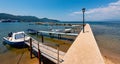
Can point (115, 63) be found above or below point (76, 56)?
below

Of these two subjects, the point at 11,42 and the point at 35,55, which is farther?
the point at 11,42

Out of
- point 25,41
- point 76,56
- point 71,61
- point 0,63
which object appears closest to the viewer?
point 71,61

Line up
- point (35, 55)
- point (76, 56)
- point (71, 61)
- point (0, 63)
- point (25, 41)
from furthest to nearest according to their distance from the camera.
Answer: point (25, 41)
point (35, 55)
point (0, 63)
point (76, 56)
point (71, 61)

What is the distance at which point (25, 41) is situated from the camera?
1969cm

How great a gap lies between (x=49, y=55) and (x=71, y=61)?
141 inches

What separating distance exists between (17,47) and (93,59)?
15030 mm

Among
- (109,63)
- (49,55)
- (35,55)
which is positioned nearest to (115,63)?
(109,63)

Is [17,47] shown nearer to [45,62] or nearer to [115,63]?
[45,62]

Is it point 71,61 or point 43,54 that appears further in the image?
point 43,54

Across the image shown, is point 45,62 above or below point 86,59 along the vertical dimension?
below

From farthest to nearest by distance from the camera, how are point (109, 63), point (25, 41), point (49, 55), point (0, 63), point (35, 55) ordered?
1. point (25, 41)
2. point (35, 55)
3. point (0, 63)
4. point (109, 63)
5. point (49, 55)

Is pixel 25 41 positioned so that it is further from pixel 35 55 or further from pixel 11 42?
pixel 35 55

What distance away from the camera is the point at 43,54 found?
456 inches

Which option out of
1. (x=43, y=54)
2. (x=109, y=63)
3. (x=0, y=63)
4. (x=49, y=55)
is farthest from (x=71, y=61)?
(x=0, y=63)
